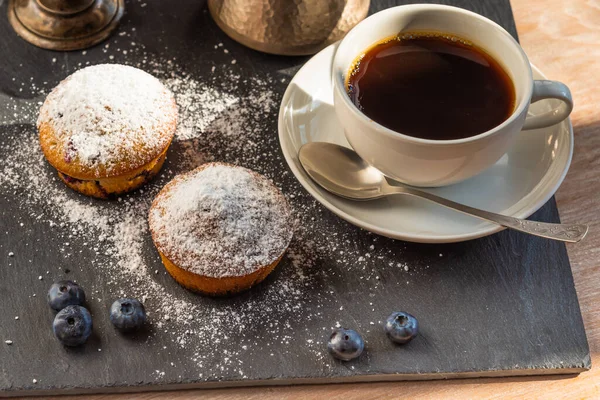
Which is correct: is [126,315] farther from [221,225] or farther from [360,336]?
[360,336]

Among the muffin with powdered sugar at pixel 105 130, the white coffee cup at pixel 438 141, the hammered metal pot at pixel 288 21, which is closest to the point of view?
the white coffee cup at pixel 438 141

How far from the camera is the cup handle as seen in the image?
1263 millimetres

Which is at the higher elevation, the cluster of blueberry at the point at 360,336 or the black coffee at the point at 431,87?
the black coffee at the point at 431,87

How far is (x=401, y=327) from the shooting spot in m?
1.23

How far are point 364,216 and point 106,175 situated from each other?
45 centimetres

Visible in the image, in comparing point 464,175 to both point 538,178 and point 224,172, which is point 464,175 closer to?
point 538,178

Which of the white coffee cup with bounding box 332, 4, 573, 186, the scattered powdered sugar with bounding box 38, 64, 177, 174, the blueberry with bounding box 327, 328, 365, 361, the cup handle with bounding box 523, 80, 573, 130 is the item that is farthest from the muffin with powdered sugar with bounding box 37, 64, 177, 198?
the cup handle with bounding box 523, 80, 573, 130

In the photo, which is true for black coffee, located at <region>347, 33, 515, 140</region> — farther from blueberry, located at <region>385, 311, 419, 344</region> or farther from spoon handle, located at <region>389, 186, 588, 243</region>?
blueberry, located at <region>385, 311, 419, 344</region>

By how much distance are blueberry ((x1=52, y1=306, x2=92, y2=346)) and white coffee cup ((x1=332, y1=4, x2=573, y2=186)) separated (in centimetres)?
52

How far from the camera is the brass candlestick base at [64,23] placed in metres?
1.64

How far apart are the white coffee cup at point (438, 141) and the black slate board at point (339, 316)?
0.17 metres

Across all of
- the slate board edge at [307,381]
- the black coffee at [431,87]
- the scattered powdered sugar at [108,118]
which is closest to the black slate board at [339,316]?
the slate board edge at [307,381]

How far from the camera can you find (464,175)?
4.13 ft

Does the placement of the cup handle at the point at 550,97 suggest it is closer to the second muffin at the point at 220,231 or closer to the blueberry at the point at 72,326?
the second muffin at the point at 220,231
